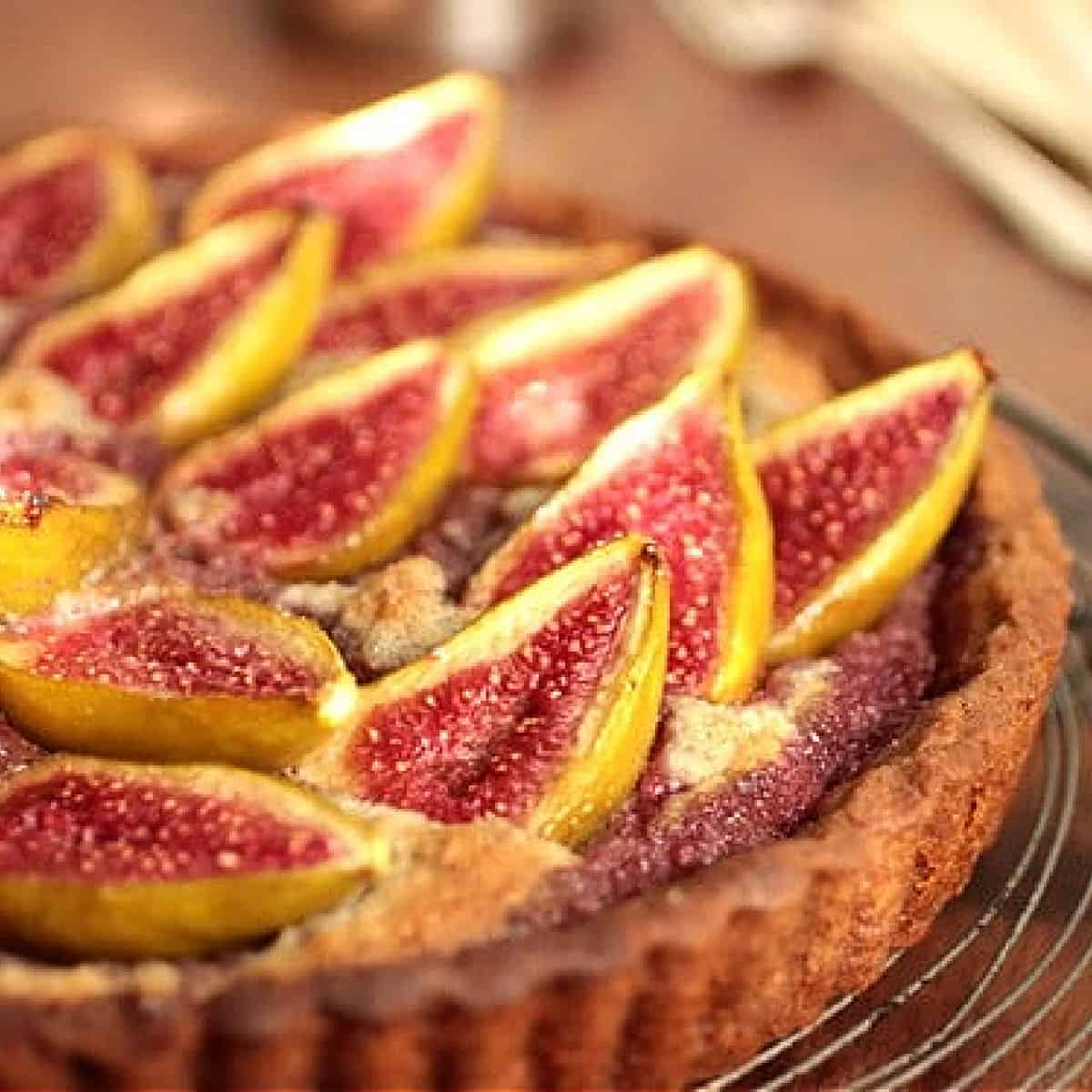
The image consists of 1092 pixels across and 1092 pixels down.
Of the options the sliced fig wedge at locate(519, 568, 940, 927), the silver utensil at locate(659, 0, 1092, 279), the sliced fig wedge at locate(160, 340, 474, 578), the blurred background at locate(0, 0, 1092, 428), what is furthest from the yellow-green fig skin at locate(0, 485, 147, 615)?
the silver utensil at locate(659, 0, 1092, 279)

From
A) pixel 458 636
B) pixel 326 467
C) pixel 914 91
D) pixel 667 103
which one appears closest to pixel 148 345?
pixel 326 467

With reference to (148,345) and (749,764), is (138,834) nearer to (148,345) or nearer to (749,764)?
(749,764)

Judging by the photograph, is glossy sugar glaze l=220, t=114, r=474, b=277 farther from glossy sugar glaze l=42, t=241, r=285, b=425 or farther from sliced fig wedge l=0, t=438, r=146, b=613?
sliced fig wedge l=0, t=438, r=146, b=613

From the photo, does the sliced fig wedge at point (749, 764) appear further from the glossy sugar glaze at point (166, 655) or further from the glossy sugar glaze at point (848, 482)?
the glossy sugar glaze at point (166, 655)

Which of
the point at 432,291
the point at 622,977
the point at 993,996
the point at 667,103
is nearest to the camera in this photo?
the point at 622,977

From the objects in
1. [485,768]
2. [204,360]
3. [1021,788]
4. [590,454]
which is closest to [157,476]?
[204,360]

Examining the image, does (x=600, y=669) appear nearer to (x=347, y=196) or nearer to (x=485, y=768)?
(x=485, y=768)

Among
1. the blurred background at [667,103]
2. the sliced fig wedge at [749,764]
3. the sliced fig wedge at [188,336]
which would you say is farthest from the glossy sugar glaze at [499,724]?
the blurred background at [667,103]
